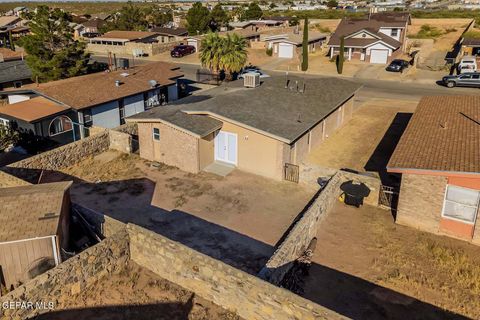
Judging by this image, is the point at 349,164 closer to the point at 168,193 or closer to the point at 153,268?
the point at 168,193

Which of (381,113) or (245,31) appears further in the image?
(245,31)

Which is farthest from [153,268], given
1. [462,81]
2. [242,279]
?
[462,81]

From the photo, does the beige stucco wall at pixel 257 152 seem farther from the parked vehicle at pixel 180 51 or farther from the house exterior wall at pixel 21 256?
the parked vehicle at pixel 180 51

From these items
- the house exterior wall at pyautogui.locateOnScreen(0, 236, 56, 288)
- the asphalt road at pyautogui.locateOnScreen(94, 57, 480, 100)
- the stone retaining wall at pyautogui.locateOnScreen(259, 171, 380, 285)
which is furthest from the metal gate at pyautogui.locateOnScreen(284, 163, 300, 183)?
the asphalt road at pyautogui.locateOnScreen(94, 57, 480, 100)

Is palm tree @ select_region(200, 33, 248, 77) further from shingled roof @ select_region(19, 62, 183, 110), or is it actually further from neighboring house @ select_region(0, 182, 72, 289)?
neighboring house @ select_region(0, 182, 72, 289)

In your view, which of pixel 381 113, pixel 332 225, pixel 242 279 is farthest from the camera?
pixel 381 113

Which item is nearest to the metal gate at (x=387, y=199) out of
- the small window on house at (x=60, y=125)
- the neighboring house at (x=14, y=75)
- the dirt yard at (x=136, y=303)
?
the dirt yard at (x=136, y=303)

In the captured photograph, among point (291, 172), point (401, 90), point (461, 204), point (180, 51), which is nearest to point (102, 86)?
point (291, 172)
